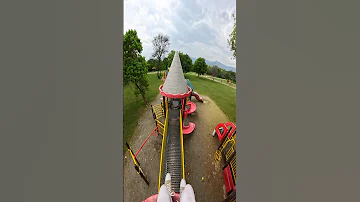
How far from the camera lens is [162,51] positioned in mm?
6484

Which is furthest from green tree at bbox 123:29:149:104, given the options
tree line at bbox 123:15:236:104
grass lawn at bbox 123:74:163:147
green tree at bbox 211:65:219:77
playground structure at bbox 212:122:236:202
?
green tree at bbox 211:65:219:77

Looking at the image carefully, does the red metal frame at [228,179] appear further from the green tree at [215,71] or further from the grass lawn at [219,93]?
the green tree at [215,71]

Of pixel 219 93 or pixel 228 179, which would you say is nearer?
pixel 228 179

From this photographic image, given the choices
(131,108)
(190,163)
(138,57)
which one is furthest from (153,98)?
(190,163)

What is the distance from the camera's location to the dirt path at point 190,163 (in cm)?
266

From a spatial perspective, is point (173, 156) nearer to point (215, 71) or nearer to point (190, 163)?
point (190, 163)

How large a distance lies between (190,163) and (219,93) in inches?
148

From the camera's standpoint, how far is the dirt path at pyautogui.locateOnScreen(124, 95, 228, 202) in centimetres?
266

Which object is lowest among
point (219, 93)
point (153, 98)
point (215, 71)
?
point (153, 98)

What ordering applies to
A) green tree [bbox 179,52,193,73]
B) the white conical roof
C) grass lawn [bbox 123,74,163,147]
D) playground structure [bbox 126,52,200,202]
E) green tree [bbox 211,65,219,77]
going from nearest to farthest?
playground structure [bbox 126,52,200,202] → the white conical roof → grass lawn [bbox 123,74,163,147] → green tree [bbox 179,52,193,73] → green tree [bbox 211,65,219,77]

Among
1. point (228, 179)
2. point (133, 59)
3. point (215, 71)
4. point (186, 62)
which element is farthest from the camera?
point (215, 71)

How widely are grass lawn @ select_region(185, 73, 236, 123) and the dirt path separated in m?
0.61

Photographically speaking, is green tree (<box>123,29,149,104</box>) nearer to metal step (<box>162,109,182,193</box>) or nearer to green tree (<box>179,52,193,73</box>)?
metal step (<box>162,109,182,193</box>)

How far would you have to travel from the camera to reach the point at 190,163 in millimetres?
3127
